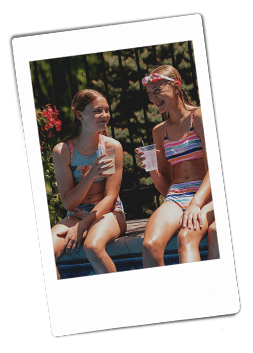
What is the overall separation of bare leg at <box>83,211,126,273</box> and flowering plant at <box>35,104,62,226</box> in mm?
310

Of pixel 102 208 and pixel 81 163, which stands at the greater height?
pixel 81 163

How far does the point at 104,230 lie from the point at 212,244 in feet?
2.64

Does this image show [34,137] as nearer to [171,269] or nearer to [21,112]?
[21,112]

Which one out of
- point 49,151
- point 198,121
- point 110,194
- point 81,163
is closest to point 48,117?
point 49,151

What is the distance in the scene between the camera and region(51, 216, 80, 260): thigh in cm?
320

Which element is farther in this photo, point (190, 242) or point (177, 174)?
point (177, 174)

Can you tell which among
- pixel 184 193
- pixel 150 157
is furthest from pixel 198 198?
pixel 150 157

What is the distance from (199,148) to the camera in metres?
3.18

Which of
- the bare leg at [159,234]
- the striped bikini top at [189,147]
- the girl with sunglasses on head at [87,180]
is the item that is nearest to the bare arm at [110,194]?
the girl with sunglasses on head at [87,180]

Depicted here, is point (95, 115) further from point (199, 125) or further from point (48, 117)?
point (199, 125)

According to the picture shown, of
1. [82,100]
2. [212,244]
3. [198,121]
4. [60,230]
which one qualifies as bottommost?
[212,244]

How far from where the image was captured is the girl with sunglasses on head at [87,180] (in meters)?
3.17

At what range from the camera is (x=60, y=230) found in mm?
3213

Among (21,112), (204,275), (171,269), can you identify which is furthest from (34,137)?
(204,275)
